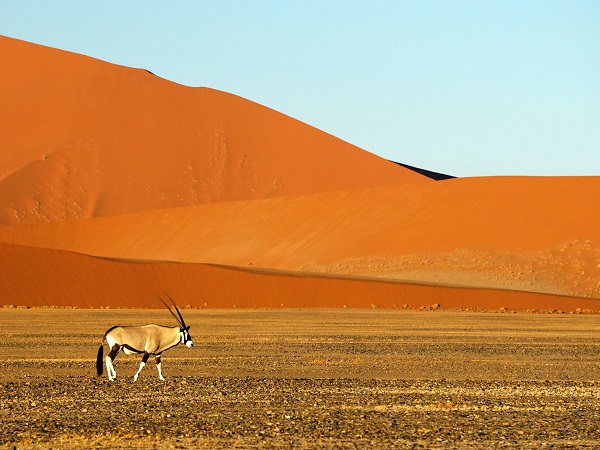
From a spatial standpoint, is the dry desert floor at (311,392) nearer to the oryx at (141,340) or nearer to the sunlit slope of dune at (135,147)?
the oryx at (141,340)

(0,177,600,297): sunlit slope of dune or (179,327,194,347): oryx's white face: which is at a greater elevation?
(0,177,600,297): sunlit slope of dune

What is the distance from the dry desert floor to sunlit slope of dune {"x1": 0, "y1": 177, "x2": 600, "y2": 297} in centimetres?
3246

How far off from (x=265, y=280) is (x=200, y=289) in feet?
9.45

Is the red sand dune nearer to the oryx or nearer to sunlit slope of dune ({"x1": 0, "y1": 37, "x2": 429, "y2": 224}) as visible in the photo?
sunlit slope of dune ({"x1": 0, "y1": 37, "x2": 429, "y2": 224})

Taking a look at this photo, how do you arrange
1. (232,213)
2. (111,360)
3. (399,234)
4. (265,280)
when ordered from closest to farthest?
1. (111,360)
2. (265,280)
3. (399,234)
4. (232,213)

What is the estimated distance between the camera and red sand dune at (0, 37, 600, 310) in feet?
168

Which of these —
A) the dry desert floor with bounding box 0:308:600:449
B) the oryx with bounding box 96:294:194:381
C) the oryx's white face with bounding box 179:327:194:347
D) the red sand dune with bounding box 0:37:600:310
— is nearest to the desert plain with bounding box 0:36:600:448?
the dry desert floor with bounding box 0:308:600:449

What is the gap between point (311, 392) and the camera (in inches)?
617

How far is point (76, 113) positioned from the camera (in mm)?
102375

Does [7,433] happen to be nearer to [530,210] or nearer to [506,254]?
[506,254]

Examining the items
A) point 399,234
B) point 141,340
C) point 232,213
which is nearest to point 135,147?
point 232,213

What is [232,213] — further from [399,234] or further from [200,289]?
[200,289]

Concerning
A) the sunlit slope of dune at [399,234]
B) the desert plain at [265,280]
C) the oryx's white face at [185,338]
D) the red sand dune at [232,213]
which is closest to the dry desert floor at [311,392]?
the desert plain at [265,280]

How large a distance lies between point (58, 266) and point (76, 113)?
5288 centimetres
